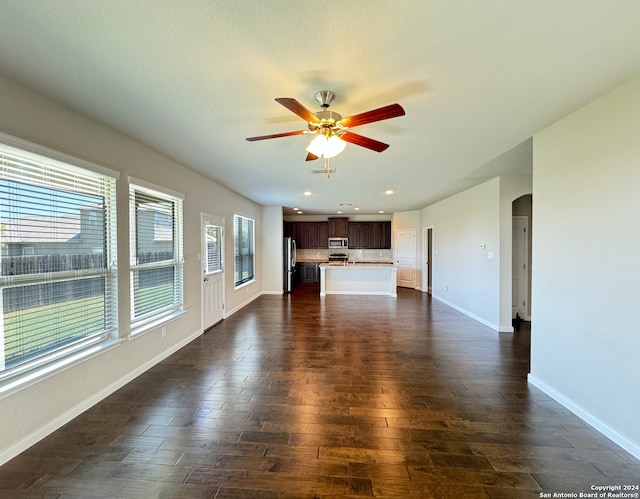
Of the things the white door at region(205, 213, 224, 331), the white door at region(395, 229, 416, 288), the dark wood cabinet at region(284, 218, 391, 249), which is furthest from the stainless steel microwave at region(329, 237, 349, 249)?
the white door at region(205, 213, 224, 331)

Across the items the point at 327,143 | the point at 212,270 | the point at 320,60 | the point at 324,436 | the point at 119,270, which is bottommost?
the point at 324,436

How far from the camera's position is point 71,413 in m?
2.18

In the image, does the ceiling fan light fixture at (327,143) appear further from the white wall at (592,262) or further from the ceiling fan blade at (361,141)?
the white wall at (592,262)

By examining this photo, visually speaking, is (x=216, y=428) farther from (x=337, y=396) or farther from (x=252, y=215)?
(x=252, y=215)

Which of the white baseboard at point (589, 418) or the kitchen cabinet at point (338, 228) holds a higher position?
the kitchen cabinet at point (338, 228)

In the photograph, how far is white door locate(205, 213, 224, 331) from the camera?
443 cm

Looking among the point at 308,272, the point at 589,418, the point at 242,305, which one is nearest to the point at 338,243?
the point at 308,272

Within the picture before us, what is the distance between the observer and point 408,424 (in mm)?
2123

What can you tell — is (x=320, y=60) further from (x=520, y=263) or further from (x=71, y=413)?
(x=520, y=263)

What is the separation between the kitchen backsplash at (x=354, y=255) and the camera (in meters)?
9.94

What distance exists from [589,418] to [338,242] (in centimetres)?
801

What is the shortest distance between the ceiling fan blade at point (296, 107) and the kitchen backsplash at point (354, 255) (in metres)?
8.23

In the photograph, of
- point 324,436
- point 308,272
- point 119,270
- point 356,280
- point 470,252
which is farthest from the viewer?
point 308,272

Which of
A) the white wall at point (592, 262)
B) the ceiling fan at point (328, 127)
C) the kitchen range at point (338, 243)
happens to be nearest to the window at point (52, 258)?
the ceiling fan at point (328, 127)
